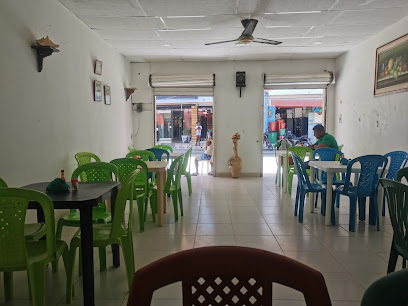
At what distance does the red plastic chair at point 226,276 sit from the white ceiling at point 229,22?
13.0 feet

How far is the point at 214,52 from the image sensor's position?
7113 mm

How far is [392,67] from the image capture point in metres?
5.11

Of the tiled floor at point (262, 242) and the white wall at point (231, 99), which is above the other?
the white wall at point (231, 99)

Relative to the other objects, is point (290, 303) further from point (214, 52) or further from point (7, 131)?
point (214, 52)

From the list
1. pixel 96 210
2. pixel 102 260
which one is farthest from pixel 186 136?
pixel 102 260

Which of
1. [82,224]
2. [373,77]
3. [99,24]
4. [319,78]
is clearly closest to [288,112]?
[319,78]

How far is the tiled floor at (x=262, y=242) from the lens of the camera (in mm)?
2441

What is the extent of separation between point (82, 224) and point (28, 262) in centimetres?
37

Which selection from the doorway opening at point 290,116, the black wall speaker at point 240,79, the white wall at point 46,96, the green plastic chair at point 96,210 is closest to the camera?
the green plastic chair at point 96,210

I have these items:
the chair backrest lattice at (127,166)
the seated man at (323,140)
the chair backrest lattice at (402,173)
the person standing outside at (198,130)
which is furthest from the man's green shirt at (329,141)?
the person standing outside at (198,130)

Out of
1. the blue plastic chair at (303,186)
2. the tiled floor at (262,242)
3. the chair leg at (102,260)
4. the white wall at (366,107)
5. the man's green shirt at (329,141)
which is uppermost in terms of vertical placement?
the white wall at (366,107)

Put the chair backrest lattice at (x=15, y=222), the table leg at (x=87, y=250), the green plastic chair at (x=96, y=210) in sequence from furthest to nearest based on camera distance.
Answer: the green plastic chair at (x=96, y=210) < the table leg at (x=87, y=250) < the chair backrest lattice at (x=15, y=222)

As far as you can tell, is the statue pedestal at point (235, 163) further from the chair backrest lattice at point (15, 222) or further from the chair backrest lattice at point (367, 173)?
the chair backrest lattice at point (15, 222)

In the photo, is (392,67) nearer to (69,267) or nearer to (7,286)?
(69,267)
